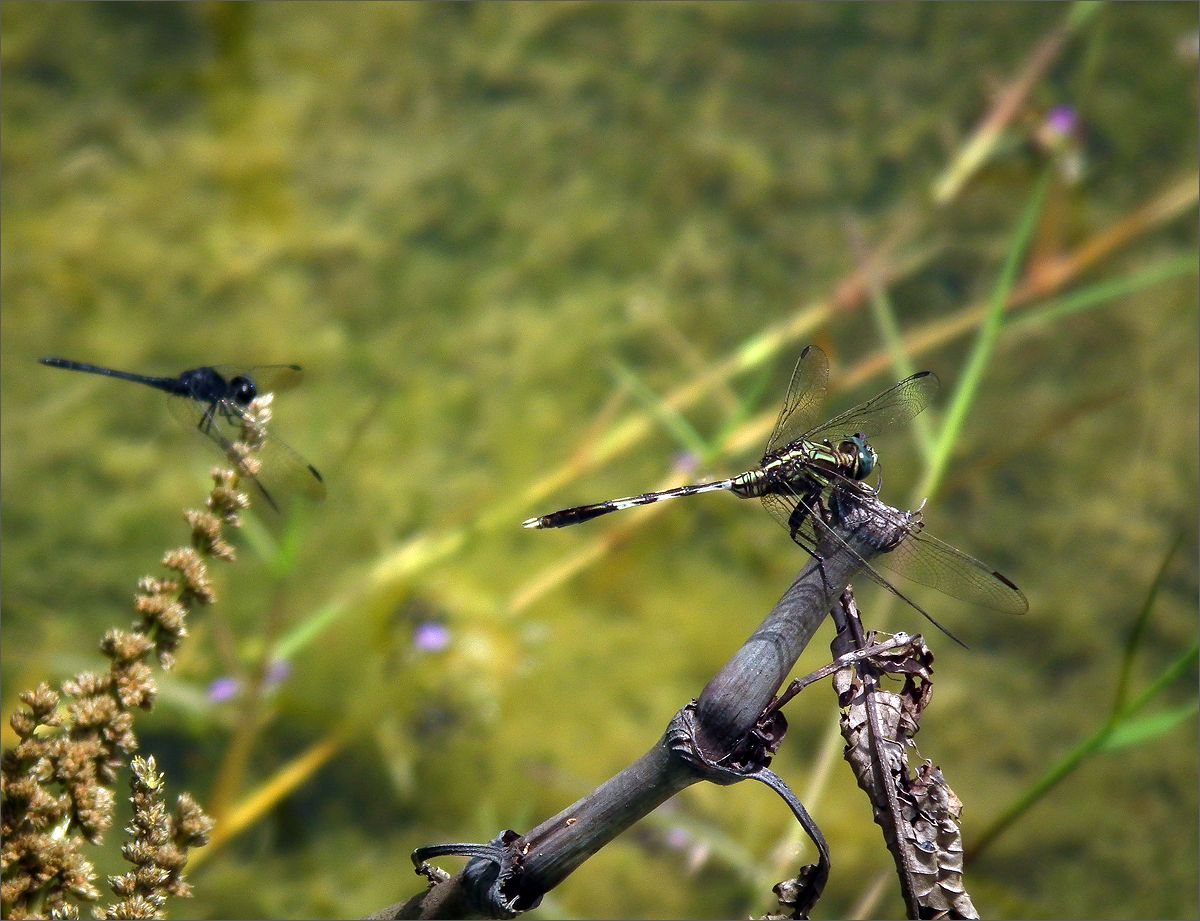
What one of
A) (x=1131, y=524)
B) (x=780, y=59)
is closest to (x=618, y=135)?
(x=780, y=59)

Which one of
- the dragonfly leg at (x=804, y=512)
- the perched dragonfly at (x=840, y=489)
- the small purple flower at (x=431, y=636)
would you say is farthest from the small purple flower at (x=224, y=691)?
the dragonfly leg at (x=804, y=512)

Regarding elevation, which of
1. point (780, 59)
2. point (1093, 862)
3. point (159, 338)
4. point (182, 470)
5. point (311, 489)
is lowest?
point (1093, 862)

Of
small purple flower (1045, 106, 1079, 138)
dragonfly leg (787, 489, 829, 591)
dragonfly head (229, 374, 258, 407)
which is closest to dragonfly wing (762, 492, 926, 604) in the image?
dragonfly leg (787, 489, 829, 591)

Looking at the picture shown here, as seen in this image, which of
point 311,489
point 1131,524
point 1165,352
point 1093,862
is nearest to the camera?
point 311,489

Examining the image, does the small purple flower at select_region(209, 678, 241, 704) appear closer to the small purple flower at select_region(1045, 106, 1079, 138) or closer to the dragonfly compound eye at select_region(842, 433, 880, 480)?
the dragonfly compound eye at select_region(842, 433, 880, 480)

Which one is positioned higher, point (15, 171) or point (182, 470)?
point (15, 171)

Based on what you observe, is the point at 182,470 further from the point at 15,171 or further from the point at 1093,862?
the point at 1093,862

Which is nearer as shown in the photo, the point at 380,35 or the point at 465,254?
the point at 465,254
